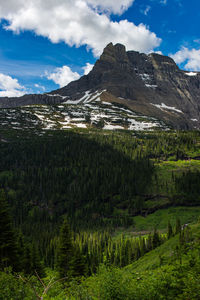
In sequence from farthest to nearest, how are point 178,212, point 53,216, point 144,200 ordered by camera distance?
point 144,200
point 53,216
point 178,212

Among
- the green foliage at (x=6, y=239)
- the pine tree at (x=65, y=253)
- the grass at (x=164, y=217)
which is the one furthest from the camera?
the grass at (x=164, y=217)

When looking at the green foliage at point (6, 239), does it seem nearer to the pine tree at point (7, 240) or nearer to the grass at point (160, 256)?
the pine tree at point (7, 240)

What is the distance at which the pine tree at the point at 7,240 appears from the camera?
2807 cm

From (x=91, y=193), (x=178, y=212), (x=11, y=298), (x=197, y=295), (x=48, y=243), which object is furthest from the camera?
(x=91, y=193)

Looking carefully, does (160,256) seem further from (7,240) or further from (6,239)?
(6,239)

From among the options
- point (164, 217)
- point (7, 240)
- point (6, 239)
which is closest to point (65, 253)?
point (7, 240)

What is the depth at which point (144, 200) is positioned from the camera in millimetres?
165500

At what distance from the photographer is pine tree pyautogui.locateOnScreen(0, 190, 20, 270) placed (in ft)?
92.1

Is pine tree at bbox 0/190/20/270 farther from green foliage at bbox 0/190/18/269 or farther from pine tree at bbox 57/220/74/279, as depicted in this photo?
pine tree at bbox 57/220/74/279

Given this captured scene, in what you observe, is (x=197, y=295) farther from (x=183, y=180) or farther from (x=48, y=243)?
(x=183, y=180)

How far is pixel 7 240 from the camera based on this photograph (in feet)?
93.6

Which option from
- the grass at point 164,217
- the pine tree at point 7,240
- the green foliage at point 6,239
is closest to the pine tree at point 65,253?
the pine tree at point 7,240

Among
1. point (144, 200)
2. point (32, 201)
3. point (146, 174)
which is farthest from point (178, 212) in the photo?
→ point (32, 201)

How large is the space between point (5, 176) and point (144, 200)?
422ft
